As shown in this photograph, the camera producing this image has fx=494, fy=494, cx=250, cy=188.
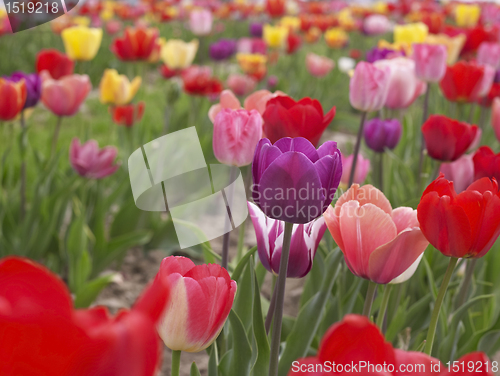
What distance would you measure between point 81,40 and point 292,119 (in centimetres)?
150

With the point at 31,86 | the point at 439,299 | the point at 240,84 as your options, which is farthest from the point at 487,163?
the point at 240,84

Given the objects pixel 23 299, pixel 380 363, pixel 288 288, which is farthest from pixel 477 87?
pixel 23 299

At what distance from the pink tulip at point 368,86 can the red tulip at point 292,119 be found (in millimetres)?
279

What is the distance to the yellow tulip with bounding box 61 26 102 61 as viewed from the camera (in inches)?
74.2

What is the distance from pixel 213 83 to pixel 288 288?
3.17 feet

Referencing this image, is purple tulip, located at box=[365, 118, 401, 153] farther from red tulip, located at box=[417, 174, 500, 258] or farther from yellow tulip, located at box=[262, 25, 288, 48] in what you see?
yellow tulip, located at box=[262, 25, 288, 48]

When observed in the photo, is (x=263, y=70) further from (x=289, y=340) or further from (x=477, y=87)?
(x=289, y=340)

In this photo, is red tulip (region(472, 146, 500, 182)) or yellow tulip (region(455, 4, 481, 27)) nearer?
red tulip (region(472, 146, 500, 182))

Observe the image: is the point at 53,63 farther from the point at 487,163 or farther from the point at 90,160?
the point at 487,163

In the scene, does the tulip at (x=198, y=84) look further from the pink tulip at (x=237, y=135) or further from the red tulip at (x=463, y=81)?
the pink tulip at (x=237, y=135)

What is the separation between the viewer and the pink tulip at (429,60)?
1296 millimetres

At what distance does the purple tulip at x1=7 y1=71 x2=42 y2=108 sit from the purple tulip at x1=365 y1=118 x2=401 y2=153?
95 centimetres

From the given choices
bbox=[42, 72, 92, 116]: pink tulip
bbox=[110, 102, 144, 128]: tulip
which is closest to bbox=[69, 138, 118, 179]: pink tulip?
bbox=[42, 72, 92, 116]: pink tulip

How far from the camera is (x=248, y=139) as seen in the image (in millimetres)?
677
